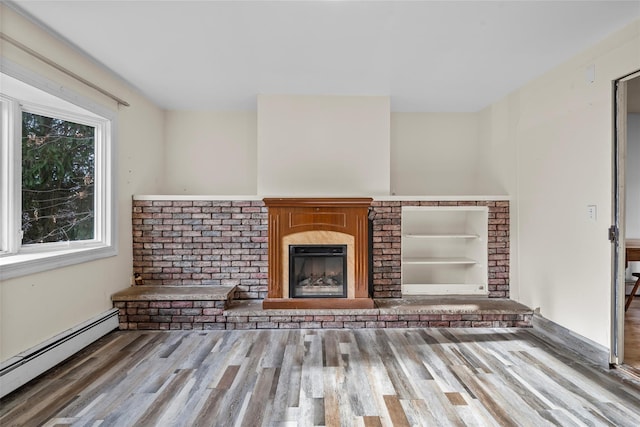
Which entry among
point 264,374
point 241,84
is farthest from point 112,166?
point 264,374

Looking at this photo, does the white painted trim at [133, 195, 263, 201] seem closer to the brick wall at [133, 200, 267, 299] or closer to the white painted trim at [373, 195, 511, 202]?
the brick wall at [133, 200, 267, 299]

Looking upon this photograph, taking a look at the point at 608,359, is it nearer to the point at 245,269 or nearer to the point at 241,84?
the point at 245,269

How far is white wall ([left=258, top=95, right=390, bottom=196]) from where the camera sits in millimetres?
3635

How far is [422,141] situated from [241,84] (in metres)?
2.46

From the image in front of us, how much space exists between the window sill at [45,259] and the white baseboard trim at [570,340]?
418cm

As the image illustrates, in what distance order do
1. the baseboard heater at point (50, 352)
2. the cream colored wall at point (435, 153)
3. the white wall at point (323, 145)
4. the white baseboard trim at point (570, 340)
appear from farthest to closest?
the cream colored wall at point (435, 153) → the white wall at point (323, 145) → the white baseboard trim at point (570, 340) → the baseboard heater at point (50, 352)

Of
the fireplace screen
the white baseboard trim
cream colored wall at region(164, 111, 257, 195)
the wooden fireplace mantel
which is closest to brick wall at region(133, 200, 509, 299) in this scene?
the wooden fireplace mantel

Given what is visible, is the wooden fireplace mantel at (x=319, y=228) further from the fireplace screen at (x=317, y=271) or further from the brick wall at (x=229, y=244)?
the brick wall at (x=229, y=244)

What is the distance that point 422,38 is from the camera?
7.75 ft

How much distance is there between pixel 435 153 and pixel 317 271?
235 cm

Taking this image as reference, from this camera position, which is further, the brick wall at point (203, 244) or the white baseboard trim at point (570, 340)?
the brick wall at point (203, 244)

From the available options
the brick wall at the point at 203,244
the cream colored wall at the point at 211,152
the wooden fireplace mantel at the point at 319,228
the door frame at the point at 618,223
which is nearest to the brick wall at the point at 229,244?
the brick wall at the point at 203,244

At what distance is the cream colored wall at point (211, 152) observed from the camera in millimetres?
4121

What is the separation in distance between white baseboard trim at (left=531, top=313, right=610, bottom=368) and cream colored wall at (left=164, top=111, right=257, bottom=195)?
138 inches
